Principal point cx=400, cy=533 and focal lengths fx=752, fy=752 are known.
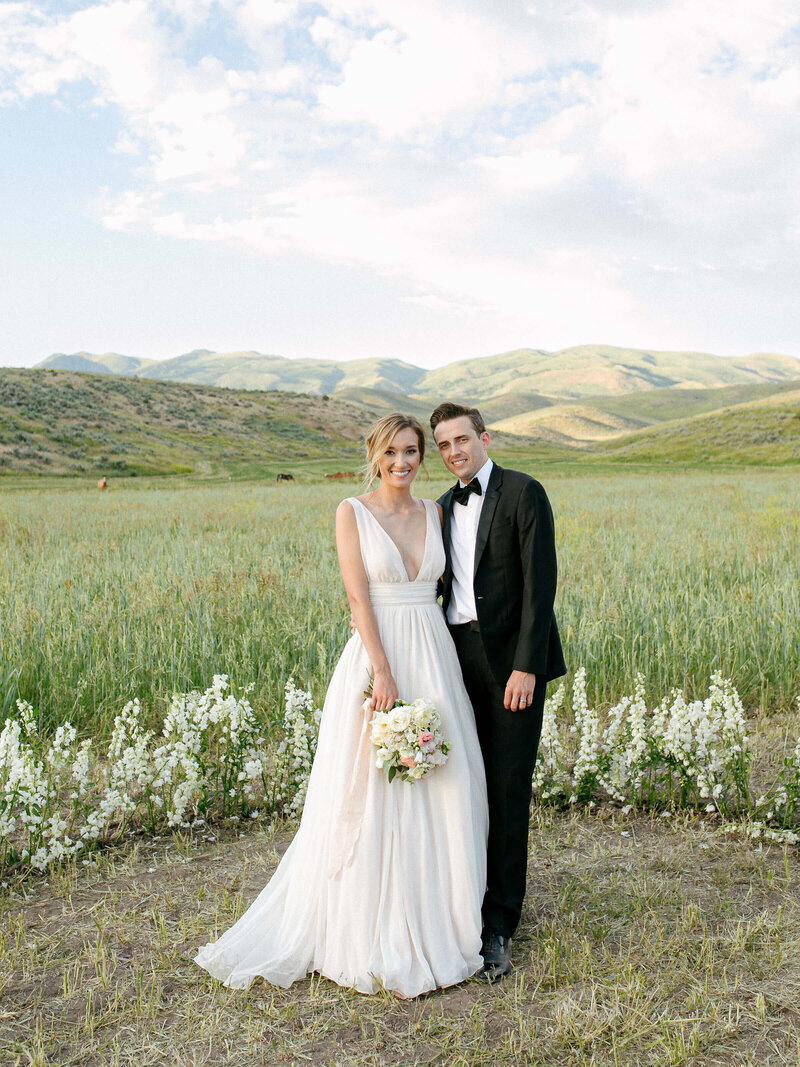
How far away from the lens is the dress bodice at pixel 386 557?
3396 millimetres

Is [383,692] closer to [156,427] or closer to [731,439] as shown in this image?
[156,427]

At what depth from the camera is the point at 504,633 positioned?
3455mm

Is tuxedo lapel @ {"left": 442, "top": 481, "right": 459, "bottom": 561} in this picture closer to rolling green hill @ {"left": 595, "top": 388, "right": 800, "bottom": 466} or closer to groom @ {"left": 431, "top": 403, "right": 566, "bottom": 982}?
groom @ {"left": 431, "top": 403, "right": 566, "bottom": 982}

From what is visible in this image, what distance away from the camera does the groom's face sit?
3.44 metres

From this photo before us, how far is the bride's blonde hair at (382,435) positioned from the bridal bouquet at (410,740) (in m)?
1.07

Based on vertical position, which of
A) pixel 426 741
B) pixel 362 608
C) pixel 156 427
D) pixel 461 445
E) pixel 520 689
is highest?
pixel 156 427

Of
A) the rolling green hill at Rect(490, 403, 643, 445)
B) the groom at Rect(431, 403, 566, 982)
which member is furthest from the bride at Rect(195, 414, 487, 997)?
the rolling green hill at Rect(490, 403, 643, 445)

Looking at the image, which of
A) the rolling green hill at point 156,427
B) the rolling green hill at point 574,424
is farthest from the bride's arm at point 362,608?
the rolling green hill at point 574,424

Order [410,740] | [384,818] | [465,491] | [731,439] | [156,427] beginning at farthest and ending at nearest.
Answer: [156,427] → [731,439] → [465,491] → [384,818] → [410,740]

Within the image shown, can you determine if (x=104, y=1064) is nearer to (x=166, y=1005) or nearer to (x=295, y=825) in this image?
(x=166, y=1005)

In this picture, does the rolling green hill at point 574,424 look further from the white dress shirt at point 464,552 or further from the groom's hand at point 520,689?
the groom's hand at point 520,689

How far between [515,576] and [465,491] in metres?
0.48

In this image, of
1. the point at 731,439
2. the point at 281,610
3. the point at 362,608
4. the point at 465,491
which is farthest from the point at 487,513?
the point at 731,439

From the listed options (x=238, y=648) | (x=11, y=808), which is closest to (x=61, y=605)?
(x=238, y=648)
